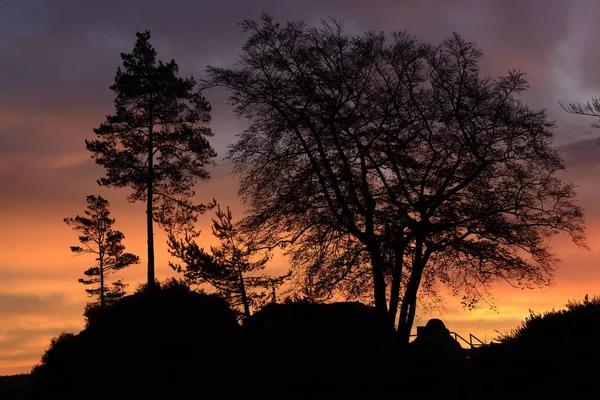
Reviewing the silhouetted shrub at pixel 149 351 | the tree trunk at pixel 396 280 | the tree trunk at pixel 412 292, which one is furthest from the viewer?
the tree trunk at pixel 412 292

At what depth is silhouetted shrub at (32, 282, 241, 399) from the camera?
18203mm

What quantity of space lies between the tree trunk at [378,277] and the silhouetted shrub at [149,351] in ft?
26.5

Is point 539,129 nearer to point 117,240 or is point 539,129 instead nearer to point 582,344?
point 582,344

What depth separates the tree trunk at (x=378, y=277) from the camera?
2700cm

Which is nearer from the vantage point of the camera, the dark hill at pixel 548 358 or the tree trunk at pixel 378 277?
the dark hill at pixel 548 358

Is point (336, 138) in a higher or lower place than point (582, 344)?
higher

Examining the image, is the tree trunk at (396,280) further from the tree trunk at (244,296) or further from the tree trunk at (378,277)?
the tree trunk at (244,296)

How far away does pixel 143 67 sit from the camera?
37.0m

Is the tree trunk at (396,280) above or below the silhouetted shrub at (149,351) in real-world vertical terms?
above

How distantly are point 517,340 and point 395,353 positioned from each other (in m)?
4.65

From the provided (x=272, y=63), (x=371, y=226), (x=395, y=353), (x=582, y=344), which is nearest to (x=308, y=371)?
(x=395, y=353)

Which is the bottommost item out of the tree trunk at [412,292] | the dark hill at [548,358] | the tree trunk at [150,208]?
the dark hill at [548,358]

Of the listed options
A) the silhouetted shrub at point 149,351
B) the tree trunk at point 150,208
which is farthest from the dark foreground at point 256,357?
the tree trunk at point 150,208

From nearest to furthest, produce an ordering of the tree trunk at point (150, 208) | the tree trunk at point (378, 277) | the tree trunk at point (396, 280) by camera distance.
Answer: the tree trunk at point (378, 277) → the tree trunk at point (396, 280) → the tree trunk at point (150, 208)
